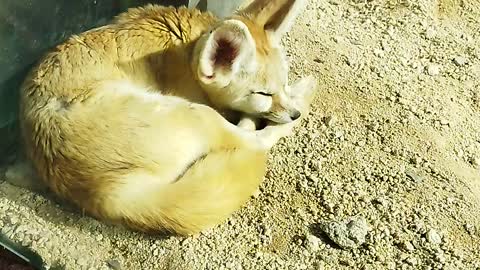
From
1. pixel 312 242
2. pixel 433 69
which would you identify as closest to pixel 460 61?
pixel 433 69

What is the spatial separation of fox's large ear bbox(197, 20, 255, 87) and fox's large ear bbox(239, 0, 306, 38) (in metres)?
0.28

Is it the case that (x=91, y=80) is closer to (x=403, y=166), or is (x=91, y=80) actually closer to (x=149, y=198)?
(x=149, y=198)

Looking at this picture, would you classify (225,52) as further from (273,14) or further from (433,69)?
(433,69)

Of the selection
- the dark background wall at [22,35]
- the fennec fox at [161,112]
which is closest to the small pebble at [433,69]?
the fennec fox at [161,112]

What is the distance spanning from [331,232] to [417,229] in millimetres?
364

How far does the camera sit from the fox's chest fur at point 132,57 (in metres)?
3.33

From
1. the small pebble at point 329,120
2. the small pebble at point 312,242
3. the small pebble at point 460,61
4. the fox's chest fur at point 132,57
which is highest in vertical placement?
the fox's chest fur at point 132,57

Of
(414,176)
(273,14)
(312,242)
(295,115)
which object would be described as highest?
(273,14)

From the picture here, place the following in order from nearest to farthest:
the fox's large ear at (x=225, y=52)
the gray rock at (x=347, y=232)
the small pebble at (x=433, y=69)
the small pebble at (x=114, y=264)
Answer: the fox's large ear at (x=225, y=52) < the small pebble at (x=114, y=264) < the gray rock at (x=347, y=232) < the small pebble at (x=433, y=69)

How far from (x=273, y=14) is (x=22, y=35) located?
1.07 metres

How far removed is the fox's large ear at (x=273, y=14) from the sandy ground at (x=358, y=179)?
51 cm

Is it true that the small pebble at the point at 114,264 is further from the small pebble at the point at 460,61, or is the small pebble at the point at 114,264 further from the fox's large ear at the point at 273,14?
the small pebble at the point at 460,61

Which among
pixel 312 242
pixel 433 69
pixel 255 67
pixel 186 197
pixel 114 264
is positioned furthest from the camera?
pixel 433 69

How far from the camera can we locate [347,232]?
333 cm
